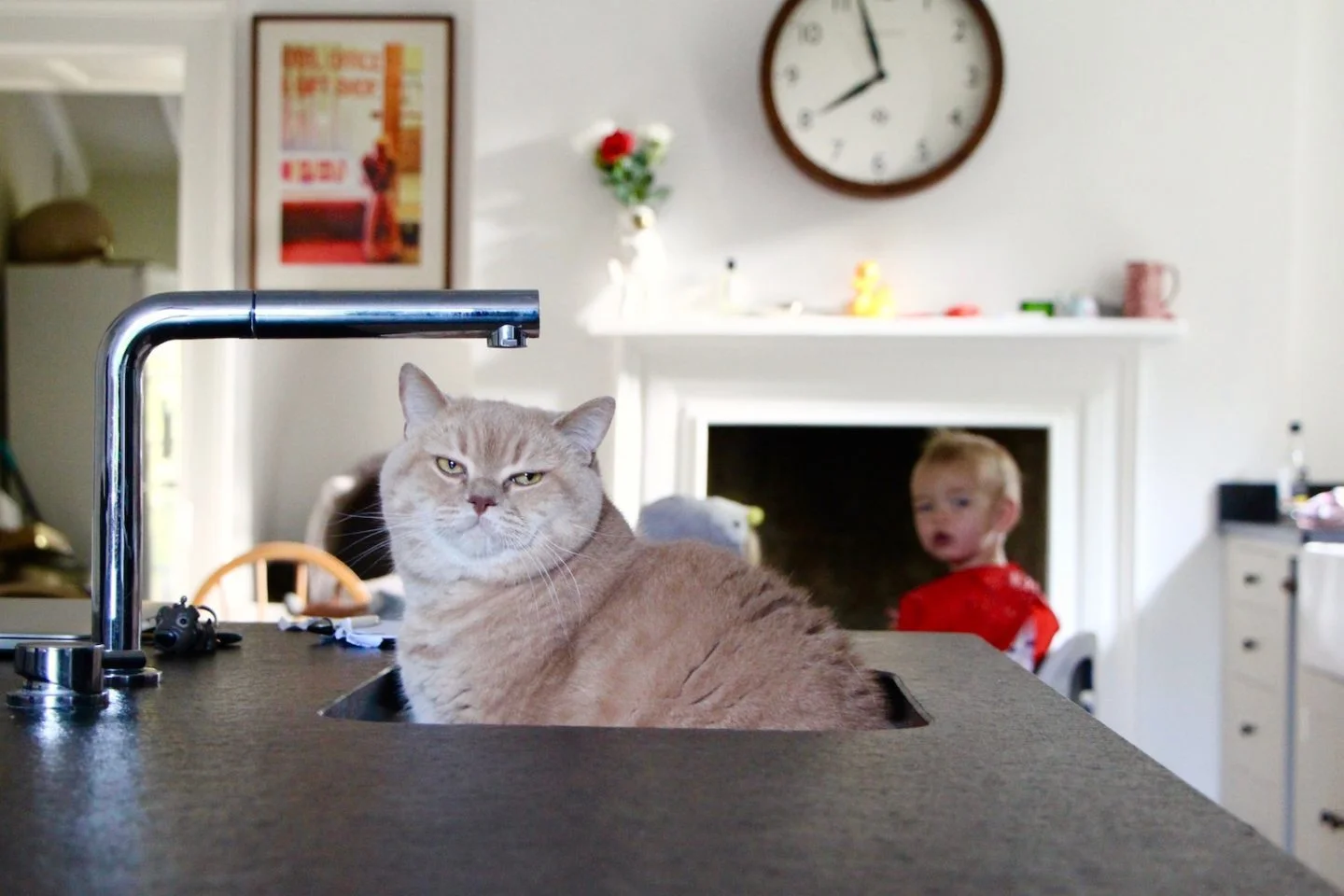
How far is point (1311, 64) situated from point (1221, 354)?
2.43 feet

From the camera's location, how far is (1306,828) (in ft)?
8.96

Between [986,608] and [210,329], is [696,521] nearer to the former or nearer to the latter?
[986,608]

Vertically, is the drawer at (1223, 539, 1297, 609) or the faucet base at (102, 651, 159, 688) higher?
the faucet base at (102, 651, 159, 688)

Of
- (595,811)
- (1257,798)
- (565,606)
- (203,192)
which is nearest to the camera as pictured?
(595,811)

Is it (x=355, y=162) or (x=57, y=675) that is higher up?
(x=355, y=162)

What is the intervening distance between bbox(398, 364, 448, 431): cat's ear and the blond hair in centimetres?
235

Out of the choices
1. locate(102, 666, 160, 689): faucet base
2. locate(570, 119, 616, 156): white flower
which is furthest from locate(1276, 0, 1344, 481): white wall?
locate(102, 666, 160, 689): faucet base

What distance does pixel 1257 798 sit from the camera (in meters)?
3.07

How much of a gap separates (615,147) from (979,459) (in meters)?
1.15

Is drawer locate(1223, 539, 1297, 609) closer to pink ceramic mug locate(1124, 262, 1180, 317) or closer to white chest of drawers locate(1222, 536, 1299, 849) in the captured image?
white chest of drawers locate(1222, 536, 1299, 849)

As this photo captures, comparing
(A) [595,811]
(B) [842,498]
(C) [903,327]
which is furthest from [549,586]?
(B) [842,498]

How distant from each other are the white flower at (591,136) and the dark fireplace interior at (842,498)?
0.74m

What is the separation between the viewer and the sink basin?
86 cm

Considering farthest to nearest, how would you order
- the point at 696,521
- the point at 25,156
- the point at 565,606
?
the point at 25,156 < the point at 696,521 < the point at 565,606
